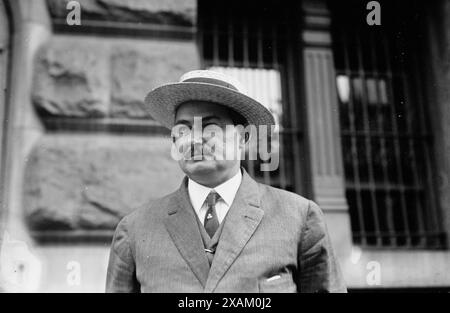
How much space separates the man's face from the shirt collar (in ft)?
0.20

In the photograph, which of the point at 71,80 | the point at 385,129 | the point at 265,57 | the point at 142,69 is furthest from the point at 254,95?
the point at 71,80

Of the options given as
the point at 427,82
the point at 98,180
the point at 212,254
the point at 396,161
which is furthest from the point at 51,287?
the point at 427,82

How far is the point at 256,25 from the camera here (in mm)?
4273

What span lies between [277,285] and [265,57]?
256 cm

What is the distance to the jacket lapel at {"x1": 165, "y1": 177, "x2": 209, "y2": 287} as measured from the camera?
79.9 inches

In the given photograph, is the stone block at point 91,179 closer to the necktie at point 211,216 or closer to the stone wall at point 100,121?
the stone wall at point 100,121

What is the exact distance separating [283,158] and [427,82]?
1.30m

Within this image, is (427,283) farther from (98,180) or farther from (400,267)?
(98,180)

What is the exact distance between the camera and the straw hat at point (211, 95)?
7.20 feet

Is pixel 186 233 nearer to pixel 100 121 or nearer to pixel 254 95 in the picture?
pixel 100 121

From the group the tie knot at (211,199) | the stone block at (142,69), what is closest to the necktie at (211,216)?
the tie knot at (211,199)

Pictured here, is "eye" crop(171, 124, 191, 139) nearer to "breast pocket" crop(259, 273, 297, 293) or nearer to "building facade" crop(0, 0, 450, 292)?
"breast pocket" crop(259, 273, 297, 293)

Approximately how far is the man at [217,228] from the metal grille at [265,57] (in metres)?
1.83

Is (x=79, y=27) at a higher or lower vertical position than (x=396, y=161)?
higher
